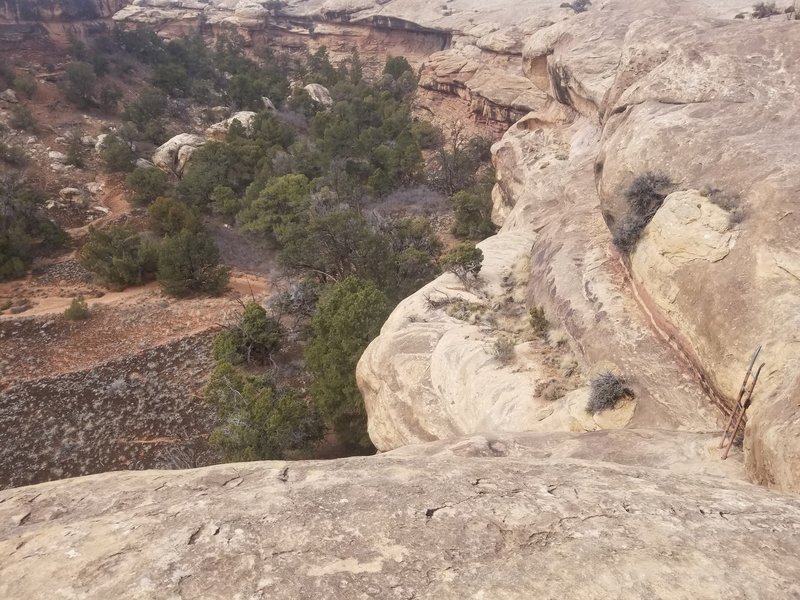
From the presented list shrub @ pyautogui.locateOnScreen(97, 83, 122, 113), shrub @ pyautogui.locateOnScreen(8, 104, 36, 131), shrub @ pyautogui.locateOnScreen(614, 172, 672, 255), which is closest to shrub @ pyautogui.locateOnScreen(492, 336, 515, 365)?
shrub @ pyautogui.locateOnScreen(614, 172, 672, 255)

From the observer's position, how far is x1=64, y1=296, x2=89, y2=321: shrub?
2114 centimetres

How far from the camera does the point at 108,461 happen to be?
14.8 m

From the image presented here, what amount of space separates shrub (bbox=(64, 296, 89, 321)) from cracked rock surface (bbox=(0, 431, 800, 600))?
62.7 feet

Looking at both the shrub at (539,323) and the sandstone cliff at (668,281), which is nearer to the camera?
the sandstone cliff at (668,281)

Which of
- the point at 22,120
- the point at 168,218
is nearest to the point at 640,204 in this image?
the point at 168,218

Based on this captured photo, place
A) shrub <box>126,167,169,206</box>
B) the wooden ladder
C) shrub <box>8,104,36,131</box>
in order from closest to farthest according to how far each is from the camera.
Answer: the wooden ladder, shrub <box>126,167,169,206</box>, shrub <box>8,104,36,131</box>

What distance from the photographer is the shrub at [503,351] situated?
1030 centimetres

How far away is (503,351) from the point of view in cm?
1034

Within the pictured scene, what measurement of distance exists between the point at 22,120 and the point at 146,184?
41.0ft

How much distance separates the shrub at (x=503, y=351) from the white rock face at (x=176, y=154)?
28.7 m

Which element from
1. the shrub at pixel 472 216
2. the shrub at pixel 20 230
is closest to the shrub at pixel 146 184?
the shrub at pixel 20 230

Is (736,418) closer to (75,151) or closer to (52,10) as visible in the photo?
(75,151)

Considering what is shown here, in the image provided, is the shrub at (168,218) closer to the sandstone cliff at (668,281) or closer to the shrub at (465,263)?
the shrub at (465,263)

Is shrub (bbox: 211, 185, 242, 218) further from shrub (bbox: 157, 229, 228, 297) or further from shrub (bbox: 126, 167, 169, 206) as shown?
shrub (bbox: 157, 229, 228, 297)
